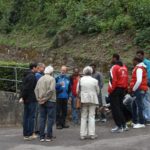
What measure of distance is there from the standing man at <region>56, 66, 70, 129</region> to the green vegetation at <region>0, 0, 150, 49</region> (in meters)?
6.12

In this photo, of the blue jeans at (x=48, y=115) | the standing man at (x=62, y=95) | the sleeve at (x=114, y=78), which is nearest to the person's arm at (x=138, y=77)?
the sleeve at (x=114, y=78)

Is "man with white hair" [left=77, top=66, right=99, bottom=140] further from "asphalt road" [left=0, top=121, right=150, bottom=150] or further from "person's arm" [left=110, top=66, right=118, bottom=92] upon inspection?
"person's arm" [left=110, top=66, right=118, bottom=92]

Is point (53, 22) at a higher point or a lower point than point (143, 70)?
higher

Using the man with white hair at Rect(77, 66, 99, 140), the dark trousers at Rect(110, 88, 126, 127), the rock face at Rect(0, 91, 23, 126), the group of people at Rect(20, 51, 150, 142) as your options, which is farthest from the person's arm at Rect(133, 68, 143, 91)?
the rock face at Rect(0, 91, 23, 126)

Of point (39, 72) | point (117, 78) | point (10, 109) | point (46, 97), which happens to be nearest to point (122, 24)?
point (10, 109)

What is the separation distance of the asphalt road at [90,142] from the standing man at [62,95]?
1.13 ft

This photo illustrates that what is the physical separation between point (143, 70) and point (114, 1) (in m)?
10.3

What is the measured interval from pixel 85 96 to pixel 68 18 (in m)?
12.5

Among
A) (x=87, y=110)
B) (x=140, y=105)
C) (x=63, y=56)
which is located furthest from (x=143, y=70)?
(x=63, y=56)

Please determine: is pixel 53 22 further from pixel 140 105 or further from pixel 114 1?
pixel 140 105

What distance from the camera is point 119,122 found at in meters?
14.5

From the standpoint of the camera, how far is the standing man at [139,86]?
1443 centimetres

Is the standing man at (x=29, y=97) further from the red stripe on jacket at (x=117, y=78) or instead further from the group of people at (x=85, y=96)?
the red stripe on jacket at (x=117, y=78)

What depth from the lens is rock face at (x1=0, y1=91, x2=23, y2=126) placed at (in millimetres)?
18031
